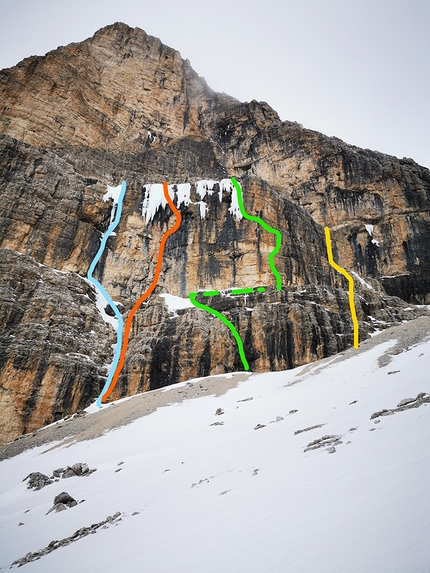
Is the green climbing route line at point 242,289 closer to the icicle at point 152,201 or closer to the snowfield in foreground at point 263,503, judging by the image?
the icicle at point 152,201

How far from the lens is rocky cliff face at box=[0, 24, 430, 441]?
26.5 meters

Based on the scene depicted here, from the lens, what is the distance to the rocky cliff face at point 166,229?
26547mm

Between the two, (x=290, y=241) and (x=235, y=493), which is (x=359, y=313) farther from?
(x=235, y=493)

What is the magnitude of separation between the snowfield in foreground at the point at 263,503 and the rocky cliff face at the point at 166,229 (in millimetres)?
15352

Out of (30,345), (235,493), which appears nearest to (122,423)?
(30,345)

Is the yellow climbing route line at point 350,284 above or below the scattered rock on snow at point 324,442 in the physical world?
above

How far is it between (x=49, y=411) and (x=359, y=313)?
24.7 m

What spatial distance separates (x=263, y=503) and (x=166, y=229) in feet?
120

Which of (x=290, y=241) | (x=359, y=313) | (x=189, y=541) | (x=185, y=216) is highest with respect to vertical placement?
(x=185, y=216)

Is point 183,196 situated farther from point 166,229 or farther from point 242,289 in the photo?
point 242,289

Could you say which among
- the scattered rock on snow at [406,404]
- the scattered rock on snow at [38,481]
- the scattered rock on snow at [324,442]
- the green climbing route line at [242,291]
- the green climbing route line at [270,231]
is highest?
the green climbing route line at [270,231]

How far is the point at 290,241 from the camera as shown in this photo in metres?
37.2

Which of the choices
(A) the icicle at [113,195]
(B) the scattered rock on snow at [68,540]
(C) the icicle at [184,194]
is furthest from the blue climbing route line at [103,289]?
(B) the scattered rock on snow at [68,540]

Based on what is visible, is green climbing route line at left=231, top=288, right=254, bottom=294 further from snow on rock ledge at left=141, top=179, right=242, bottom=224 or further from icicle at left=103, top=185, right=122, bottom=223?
icicle at left=103, top=185, right=122, bottom=223
